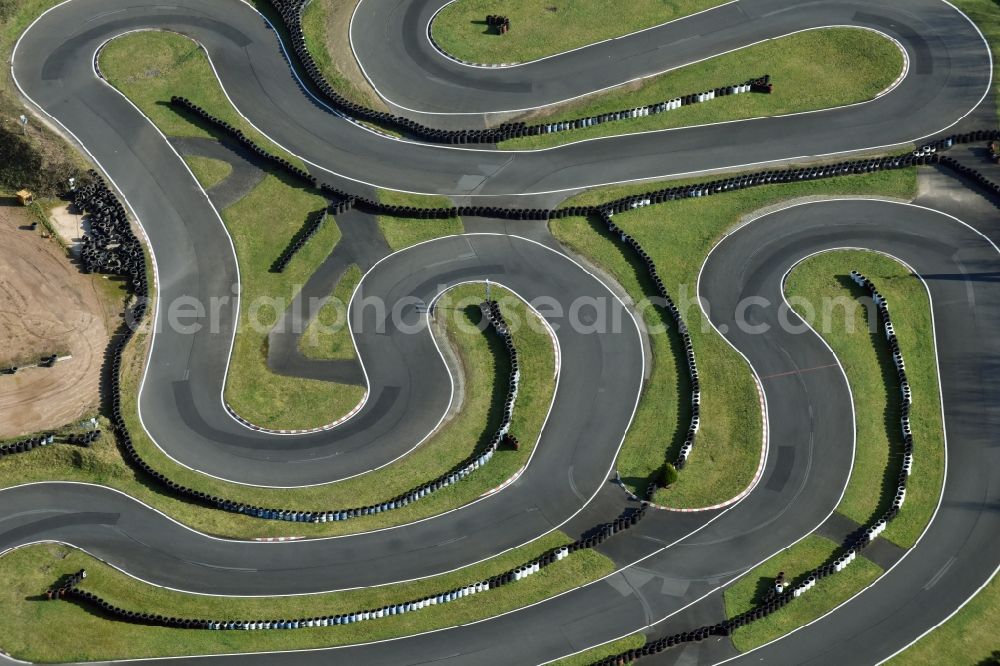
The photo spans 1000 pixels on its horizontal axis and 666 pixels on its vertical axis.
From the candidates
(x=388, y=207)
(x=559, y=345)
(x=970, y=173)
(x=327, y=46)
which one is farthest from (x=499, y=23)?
(x=970, y=173)

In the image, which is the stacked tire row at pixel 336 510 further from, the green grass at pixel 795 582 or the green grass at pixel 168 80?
the green grass at pixel 168 80

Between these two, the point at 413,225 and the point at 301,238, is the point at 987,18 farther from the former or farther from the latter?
the point at 301,238

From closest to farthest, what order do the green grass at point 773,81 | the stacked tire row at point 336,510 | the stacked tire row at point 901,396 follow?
the stacked tire row at point 901,396, the stacked tire row at point 336,510, the green grass at point 773,81

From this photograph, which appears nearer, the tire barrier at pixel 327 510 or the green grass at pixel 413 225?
the tire barrier at pixel 327 510

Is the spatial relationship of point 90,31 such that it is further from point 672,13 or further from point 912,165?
point 912,165

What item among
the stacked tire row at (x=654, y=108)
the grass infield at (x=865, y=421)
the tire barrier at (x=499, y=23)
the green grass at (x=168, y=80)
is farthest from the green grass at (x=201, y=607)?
the tire barrier at (x=499, y=23)

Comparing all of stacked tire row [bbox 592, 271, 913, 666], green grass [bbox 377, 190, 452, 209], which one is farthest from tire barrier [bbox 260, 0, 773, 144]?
stacked tire row [bbox 592, 271, 913, 666]
